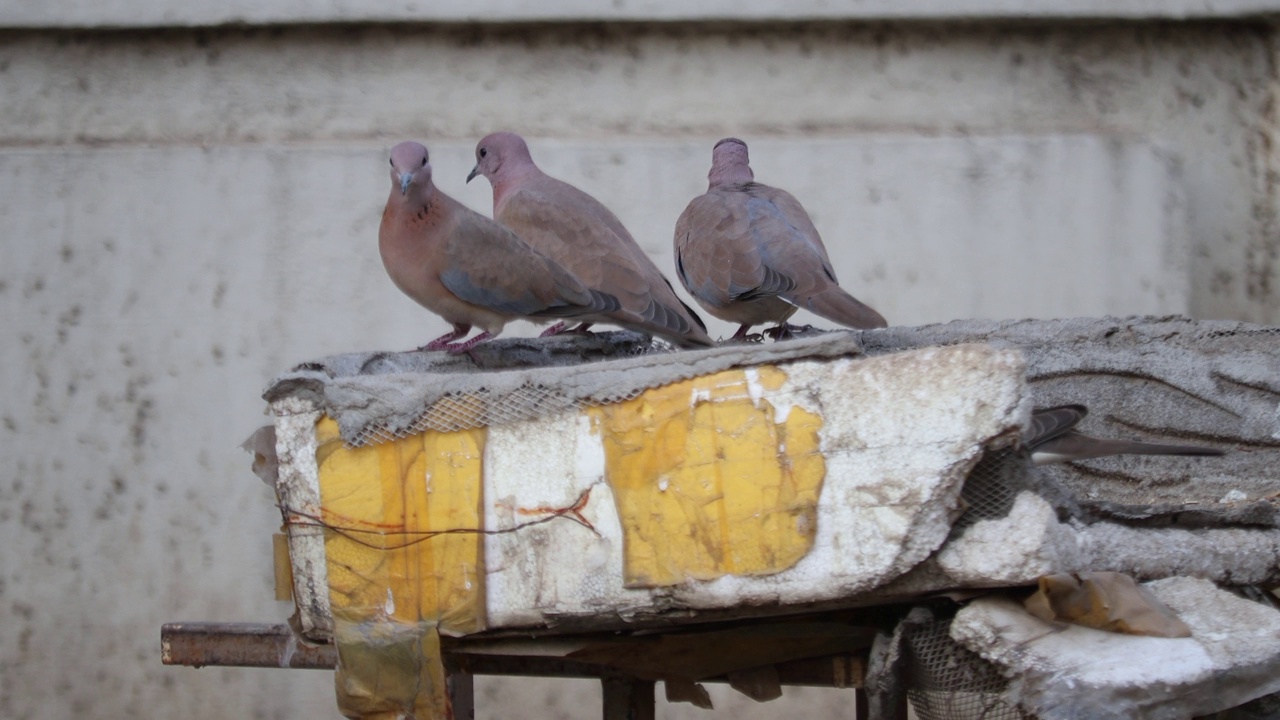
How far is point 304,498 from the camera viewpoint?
5.86 feet

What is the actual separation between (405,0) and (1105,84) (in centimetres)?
189

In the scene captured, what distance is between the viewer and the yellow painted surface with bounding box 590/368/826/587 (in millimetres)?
1597

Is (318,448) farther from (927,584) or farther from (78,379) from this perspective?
(78,379)

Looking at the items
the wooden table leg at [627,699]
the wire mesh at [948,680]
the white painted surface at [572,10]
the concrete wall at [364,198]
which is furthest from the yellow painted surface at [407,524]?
the white painted surface at [572,10]

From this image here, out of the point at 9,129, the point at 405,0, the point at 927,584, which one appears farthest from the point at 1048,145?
the point at 9,129

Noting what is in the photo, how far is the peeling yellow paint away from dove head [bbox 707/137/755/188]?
1561mm

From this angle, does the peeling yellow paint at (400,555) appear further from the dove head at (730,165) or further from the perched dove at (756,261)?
the dove head at (730,165)

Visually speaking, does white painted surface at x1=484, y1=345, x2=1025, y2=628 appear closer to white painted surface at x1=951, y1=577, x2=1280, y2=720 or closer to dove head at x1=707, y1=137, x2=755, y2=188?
white painted surface at x1=951, y1=577, x2=1280, y2=720

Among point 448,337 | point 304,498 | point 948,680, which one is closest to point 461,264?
point 448,337

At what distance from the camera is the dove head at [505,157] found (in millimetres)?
3143

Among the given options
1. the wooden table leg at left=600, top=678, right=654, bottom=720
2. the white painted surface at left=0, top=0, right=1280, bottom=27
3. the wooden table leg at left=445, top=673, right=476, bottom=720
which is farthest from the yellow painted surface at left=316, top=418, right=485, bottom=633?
the white painted surface at left=0, top=0, right=1280, bottom=27

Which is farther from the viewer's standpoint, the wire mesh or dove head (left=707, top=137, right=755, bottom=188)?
dove head (left=707, top=137, right=755, bottom=188)

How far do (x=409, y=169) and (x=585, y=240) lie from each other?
479 mm

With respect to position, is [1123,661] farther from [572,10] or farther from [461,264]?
[572,10]
